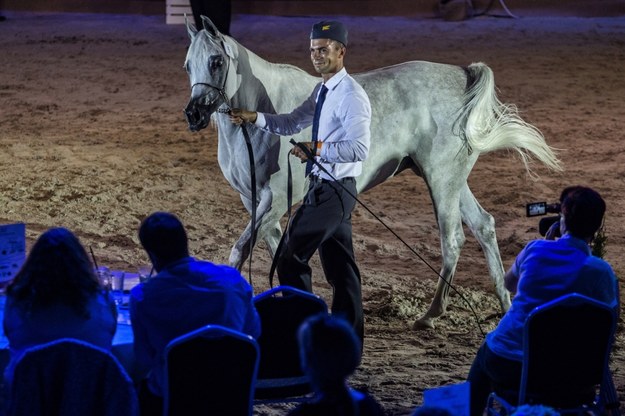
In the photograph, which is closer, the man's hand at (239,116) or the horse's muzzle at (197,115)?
the man's hand at (239,116)

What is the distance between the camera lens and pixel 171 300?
171 inches

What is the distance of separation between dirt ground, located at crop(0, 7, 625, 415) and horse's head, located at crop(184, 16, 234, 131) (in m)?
1.81

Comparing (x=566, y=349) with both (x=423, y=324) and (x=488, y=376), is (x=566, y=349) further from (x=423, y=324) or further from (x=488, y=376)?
(x=423, y=324)

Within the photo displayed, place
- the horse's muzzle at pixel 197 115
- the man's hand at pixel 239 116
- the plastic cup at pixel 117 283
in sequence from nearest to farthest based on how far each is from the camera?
the plastic cup at pixel 117 283
the man's hand at pixel 239 116
the horse's muzzle at pixel 197 115

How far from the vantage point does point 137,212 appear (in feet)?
32.2

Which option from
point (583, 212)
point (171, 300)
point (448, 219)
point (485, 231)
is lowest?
point (485, 231)

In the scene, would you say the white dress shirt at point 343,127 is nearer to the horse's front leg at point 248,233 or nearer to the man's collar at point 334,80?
the man's collar at point 334,80

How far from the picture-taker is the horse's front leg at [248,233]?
7.05 metres

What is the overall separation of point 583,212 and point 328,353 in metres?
2.00

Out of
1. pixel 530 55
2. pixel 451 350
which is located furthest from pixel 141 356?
pixel 530 55

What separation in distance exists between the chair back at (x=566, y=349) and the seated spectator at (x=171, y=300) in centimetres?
121

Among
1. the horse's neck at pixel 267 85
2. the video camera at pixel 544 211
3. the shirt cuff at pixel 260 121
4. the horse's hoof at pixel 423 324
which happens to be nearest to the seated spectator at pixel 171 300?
the video camera at pixel 544 211

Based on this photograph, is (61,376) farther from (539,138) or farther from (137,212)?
(137,212)

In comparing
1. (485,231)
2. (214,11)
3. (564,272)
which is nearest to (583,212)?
(564,272)
